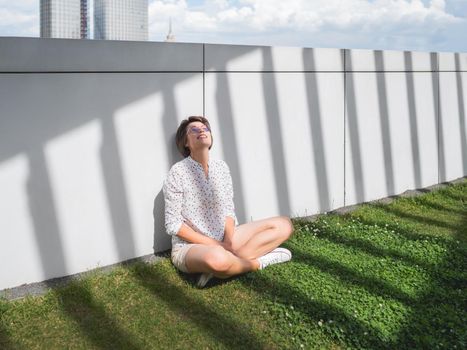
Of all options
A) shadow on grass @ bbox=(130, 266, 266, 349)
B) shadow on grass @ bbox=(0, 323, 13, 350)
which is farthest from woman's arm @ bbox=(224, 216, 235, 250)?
shadow on grass @ bbox=(0, 323, 13, 350)

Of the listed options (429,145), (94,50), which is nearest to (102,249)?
(94,50)

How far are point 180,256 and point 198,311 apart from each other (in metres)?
0.66

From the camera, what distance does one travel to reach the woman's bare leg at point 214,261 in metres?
4.38

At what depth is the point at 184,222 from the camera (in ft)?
16.2

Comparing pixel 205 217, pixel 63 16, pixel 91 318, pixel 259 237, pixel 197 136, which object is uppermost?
pixel 63 16

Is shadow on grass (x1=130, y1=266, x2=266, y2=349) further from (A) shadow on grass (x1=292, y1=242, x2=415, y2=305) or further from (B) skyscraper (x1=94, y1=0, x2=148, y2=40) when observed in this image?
(B) skyscraper (x1=94, y1=0, x2=148, y2=40)

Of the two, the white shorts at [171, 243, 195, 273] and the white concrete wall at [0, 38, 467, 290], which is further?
the white shorts at [171, 243, 195, 273]

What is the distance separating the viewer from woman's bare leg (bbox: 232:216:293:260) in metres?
5.00

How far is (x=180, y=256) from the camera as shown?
15.5 ft

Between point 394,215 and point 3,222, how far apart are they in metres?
4.45

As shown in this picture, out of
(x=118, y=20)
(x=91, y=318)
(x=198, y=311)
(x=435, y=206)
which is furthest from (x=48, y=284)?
(x=118, y=20)

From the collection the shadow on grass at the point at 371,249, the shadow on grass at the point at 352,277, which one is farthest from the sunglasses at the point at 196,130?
the shadow on grass at the point at 371,249

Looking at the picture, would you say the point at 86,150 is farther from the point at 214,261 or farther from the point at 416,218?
the point at 416,218

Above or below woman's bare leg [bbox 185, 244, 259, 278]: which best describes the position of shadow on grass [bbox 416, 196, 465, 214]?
below
